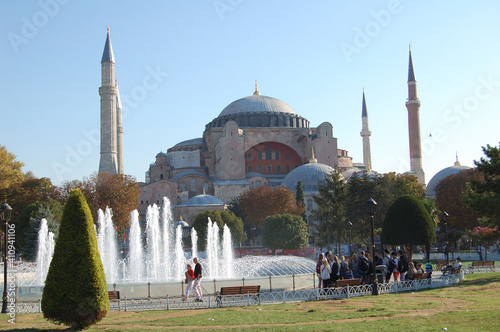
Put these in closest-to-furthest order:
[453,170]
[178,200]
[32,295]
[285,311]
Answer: [285,311] < [32,295] < [178,200] < [453,170]

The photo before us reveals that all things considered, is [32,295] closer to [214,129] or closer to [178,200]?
[178,200]

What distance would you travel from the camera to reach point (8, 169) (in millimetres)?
36719

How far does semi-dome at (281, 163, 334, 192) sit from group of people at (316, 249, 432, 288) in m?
31.7

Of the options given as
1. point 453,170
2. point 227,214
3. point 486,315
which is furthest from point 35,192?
point 453,170

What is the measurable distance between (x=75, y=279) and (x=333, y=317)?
408 centimetres

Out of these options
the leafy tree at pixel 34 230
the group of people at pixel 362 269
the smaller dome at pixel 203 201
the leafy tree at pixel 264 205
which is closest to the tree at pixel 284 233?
the leafy tree at pixel 264 205

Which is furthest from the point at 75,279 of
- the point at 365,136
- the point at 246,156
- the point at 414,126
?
the point at 365,136

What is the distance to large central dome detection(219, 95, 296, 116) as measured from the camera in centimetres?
5916

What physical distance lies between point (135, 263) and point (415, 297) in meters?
11.4

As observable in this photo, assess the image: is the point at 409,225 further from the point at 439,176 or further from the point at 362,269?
the point at 439,176

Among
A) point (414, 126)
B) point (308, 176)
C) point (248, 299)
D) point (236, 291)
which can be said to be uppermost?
point (414, 126)

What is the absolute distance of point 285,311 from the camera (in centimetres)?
1062

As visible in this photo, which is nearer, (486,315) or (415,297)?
(486,315)

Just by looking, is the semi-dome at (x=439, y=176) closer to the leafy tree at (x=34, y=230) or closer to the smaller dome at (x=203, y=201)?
the smaller dome at (x=203, y=201)
